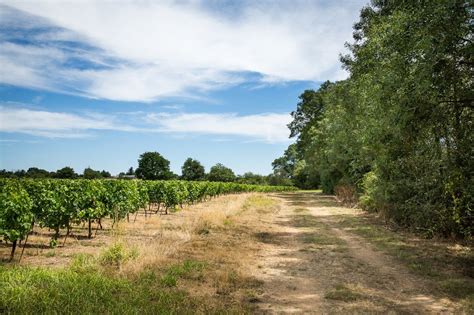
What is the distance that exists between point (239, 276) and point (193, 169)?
4076 inches

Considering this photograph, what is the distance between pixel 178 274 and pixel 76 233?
32.9ft

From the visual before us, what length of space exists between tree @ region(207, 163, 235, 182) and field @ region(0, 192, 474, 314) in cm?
8996

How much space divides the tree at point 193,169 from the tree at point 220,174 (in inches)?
111

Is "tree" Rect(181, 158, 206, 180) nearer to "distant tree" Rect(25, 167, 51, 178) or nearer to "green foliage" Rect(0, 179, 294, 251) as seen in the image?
"distant tree" Rect(25, 167, 51, 178)

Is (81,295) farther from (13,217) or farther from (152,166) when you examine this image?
A: (152,166)

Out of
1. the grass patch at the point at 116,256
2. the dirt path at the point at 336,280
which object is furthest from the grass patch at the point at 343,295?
the grass patch at the point at 116,256

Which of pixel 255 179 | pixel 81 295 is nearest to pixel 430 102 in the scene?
pixel 81 295

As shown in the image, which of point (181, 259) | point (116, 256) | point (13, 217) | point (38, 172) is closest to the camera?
point (116, 256)

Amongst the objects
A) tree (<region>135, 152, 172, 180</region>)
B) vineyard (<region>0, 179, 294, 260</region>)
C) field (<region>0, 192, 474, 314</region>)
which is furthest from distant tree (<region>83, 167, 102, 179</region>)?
field (<region>0, 192, 474, 314</region>)

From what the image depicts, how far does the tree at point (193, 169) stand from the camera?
111 metres

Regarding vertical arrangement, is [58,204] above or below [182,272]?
above

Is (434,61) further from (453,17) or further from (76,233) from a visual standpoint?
(76,233)

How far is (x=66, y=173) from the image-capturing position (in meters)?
70.1

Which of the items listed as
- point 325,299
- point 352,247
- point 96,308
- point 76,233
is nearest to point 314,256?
point 352,247
